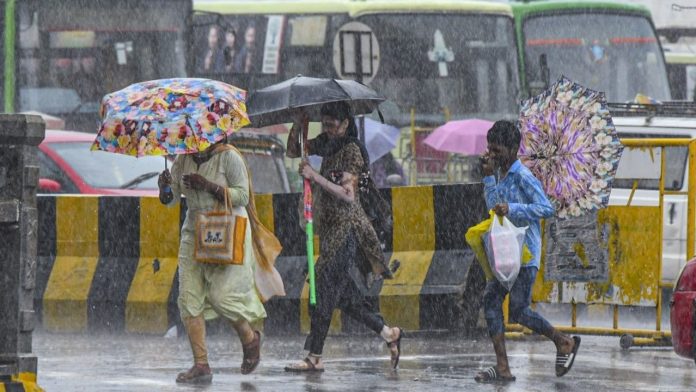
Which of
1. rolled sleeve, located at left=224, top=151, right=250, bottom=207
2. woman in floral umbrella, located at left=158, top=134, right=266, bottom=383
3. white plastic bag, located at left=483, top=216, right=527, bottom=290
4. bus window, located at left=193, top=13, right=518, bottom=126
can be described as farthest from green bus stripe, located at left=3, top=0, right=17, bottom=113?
white plastic bag, located at left=483, top=216, right=527, bottom=290

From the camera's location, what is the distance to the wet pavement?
9875 mm

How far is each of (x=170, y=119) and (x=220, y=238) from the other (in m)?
0.72

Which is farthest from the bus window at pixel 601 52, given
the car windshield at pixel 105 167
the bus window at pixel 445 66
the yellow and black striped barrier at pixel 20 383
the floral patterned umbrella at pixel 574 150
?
the yellow and black striped barrier at pixel 20 383

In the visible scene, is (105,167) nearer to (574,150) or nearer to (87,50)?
(574,150)

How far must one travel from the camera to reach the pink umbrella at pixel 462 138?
77.3 ft

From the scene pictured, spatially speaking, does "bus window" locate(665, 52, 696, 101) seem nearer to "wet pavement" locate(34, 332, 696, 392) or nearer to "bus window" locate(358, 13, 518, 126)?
"bus window" locate(358, 13, 518, 126)

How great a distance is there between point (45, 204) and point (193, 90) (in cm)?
465

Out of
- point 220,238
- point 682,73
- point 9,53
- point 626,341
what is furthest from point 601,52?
point 220,238

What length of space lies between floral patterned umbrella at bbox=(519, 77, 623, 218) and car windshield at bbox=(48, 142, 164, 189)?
6606 millimetres

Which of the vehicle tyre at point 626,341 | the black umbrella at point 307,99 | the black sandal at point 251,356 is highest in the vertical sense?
the black umbrella at point 307,99

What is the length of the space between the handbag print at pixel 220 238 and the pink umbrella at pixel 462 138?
13398 millimetres

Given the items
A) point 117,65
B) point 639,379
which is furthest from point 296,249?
point 117,65

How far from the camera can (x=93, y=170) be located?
55.4ft

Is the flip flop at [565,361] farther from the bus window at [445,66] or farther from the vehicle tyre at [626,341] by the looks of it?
the bus window at [445,66]
